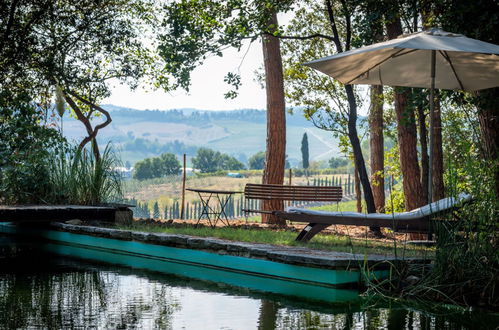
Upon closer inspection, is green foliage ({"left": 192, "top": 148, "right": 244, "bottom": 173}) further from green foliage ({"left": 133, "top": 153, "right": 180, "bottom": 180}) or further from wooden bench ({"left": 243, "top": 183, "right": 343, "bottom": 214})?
wooden bench ({"left": 243, "top": 183, "right": 343, "bottom": 214})

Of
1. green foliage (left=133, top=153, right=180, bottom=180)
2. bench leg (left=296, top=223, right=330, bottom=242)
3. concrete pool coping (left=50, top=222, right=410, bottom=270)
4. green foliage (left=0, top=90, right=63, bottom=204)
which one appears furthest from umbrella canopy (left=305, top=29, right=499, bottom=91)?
green foliage (left=133, top=153, right=180, bottom=180)

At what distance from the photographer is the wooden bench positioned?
9609 mm

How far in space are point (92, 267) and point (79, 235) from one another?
1.78m

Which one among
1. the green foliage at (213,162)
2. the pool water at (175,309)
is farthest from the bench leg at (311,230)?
the green foliage at (213,162)

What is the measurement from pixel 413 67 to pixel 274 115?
4524 millimetres

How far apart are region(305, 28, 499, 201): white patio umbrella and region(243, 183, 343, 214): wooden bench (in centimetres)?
260

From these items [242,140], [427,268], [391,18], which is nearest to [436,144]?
[391,18]

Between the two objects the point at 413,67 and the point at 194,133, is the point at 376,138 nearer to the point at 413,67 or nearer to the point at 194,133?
the point at 413,67

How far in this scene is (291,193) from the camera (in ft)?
31.8

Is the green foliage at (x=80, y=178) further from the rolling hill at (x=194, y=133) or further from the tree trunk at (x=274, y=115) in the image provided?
the rolling hill at (x=194, y=133)

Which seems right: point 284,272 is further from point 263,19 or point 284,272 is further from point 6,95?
point 6,95

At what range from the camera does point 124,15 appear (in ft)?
41.6

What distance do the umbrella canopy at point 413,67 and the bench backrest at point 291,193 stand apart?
261 cm

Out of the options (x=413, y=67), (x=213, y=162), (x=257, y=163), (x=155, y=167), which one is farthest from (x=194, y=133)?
(x=413, y=67)
